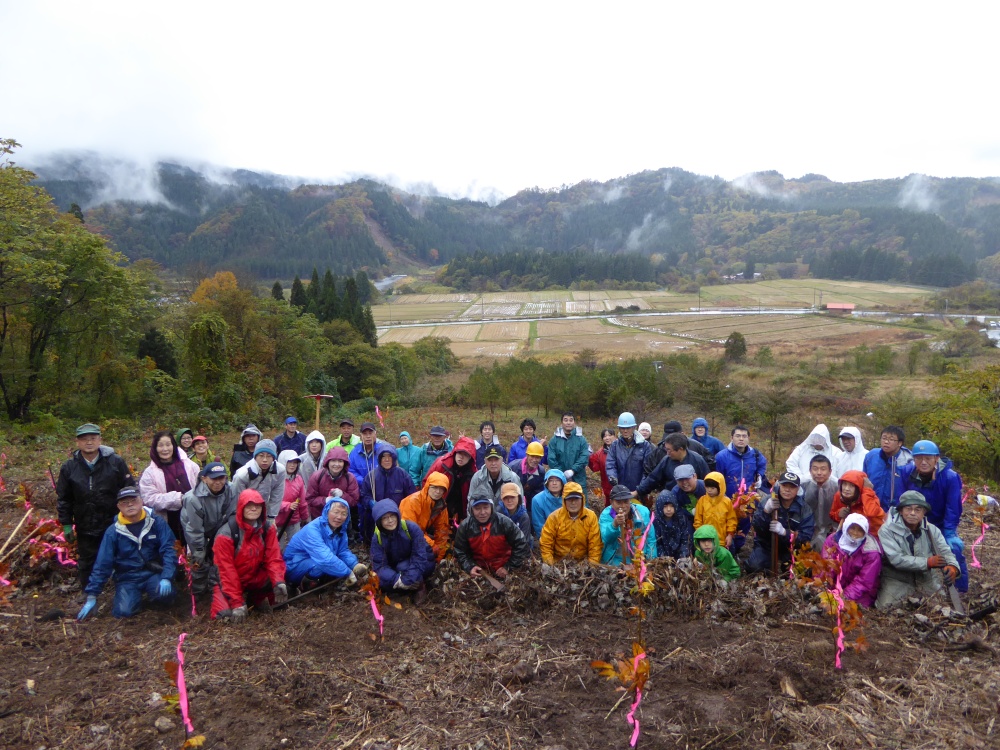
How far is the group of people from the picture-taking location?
4828 millimetres

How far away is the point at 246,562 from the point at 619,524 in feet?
11.2

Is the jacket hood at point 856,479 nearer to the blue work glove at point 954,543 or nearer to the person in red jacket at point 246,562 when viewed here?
the blue work glove at point 954,543

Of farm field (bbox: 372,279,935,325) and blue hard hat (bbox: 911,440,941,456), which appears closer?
blue hard hat (bbox: 911,440,941,456)

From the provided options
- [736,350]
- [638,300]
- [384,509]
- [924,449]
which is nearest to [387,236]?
[638,300]

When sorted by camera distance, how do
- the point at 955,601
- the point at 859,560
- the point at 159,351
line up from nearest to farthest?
the point at 955,601, the point at 859,560, the point at 159,351

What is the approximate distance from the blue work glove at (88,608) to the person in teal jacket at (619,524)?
4.64 meters

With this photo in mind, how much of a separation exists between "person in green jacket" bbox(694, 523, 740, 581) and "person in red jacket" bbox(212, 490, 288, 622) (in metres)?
3.73

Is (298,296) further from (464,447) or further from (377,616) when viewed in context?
(377,616)

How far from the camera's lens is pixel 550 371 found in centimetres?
2511

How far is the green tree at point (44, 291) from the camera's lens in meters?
14.3

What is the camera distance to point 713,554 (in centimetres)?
514

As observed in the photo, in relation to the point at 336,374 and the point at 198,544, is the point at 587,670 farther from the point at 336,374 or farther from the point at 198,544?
the point at 336,374

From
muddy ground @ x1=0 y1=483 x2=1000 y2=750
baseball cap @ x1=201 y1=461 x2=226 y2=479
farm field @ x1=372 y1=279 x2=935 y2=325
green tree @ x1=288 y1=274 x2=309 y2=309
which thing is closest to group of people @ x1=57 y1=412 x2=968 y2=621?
baseball cap @ x1=201 y1=461 x2=226 y2=479

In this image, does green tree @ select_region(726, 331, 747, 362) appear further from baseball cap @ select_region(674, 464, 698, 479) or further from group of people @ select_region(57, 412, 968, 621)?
baseball cap @ select_region(674, 464, 698, 479)
